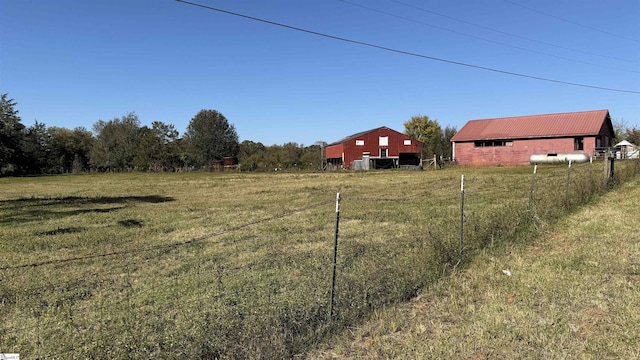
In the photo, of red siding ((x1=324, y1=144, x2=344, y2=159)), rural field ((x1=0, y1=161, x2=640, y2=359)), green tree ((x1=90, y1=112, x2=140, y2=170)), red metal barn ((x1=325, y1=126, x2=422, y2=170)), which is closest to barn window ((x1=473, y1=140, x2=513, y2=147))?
red metal barn ((x1=325, y1=126, x2=422, y2=170))

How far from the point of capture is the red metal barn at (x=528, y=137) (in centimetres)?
3997

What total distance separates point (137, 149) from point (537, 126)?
69.8 m

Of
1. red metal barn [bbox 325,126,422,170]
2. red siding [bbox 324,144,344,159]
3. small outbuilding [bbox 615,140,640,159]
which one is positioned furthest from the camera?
red siding [bbox 324,144,344,159]

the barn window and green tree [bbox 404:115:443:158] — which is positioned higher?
green tree [bbox 404:115:443:158]

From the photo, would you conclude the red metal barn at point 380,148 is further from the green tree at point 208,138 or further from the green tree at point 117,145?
the green tree at point 117,145

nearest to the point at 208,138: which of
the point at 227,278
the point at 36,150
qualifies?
the point at 36,150

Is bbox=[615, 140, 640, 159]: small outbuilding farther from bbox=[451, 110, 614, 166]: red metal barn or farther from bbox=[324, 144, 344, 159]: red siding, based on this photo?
bbox=[324, 144, 344, 159]: red siding

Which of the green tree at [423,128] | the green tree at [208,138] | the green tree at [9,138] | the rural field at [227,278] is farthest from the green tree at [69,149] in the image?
the rural field at [227,278]

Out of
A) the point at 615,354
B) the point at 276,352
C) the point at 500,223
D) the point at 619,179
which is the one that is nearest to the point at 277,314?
the point at 276,352

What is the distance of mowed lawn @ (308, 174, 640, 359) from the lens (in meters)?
3.73

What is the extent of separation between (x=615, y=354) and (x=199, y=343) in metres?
3.77

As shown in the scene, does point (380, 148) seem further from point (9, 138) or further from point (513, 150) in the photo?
point (9, 138)

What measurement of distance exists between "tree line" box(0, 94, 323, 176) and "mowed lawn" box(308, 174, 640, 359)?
199 ft

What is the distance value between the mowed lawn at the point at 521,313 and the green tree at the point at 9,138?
251 feet
